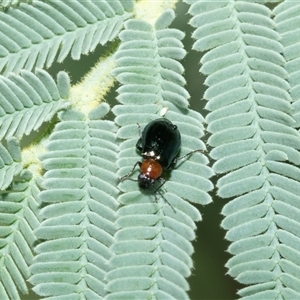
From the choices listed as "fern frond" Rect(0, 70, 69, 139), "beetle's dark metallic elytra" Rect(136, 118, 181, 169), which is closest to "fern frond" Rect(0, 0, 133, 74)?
"fern frond" Rect(0, 70, 69, 139)

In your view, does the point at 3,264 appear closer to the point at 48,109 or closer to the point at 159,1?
the point at 48,109

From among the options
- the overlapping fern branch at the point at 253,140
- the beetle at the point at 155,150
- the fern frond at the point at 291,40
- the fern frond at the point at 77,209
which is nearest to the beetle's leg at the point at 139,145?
the beetle at the point at 155,150

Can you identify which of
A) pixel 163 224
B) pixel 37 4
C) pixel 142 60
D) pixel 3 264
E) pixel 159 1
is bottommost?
pixel 3 264

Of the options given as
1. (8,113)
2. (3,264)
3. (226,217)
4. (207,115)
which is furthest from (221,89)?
(3,264)

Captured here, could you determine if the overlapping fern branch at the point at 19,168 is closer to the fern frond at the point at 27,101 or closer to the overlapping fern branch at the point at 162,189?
the fern frond at the point at 27,101

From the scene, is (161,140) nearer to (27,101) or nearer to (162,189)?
(162,189)

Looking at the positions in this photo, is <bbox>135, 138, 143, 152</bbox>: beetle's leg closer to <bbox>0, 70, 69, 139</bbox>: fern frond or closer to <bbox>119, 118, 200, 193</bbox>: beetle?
<bbox>119, 118, 200, 193</bbox>: beetle

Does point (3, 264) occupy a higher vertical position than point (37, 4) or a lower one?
lower
